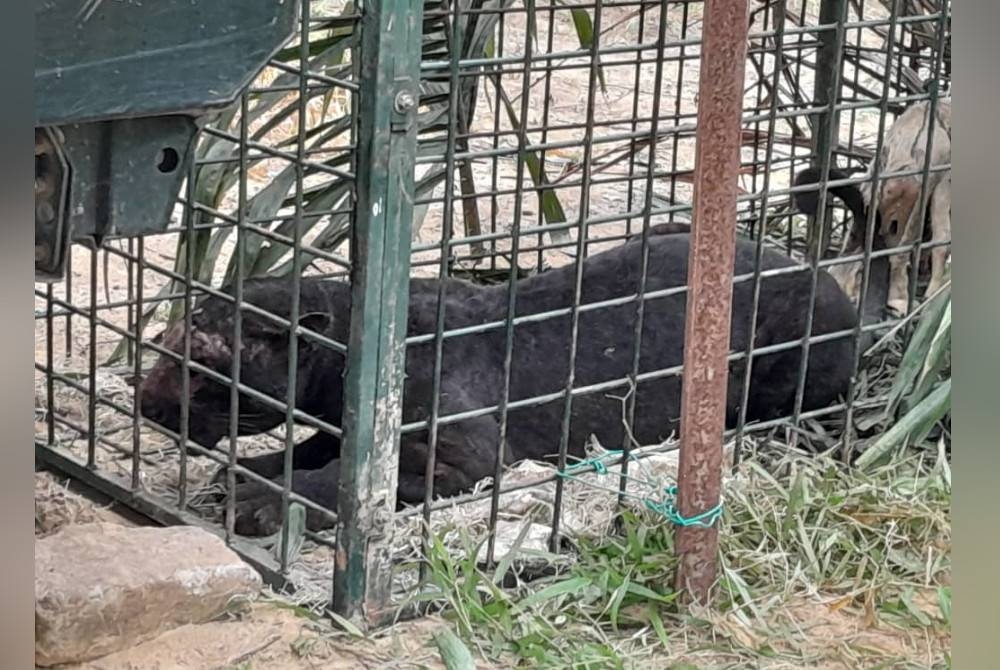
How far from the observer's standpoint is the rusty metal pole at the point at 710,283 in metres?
Answer: 3.44

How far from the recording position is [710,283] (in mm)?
3572

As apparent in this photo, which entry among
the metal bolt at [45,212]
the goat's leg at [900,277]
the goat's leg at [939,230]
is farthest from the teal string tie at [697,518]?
the metal bolt at [45,212]

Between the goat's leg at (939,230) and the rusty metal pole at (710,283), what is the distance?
1.60 metres

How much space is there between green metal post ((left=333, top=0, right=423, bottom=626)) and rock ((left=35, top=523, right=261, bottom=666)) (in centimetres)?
29

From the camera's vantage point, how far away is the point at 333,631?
144 inches

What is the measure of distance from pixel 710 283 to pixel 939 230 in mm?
1977

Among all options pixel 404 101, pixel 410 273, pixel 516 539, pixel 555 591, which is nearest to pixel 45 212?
pixel 404 101

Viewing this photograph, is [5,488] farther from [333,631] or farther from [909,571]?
[909,571]

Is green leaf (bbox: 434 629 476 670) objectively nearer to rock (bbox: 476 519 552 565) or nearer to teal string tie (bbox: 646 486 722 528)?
rock (bbox: 476 519 552 565)

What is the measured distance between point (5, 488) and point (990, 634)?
0.66 metres

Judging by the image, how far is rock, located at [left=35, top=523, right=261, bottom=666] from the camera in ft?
11.1

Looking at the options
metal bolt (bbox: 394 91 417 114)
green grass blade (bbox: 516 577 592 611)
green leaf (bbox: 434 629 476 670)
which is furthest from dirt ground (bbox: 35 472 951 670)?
metal bolt (bbox: 394 91 417 114)

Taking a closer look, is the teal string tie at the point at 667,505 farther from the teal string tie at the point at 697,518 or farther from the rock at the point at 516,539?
the rock at the point at 516,539

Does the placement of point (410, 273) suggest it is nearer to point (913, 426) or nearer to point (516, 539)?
point (516, 539)
